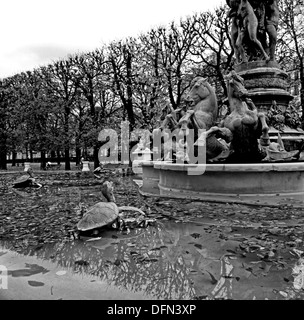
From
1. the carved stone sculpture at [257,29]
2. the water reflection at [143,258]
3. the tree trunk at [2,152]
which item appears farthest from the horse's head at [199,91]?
the tree trunk at [2,152]

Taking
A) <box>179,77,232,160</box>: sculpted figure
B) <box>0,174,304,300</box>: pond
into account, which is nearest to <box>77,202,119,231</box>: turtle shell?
<box>0,174,304,300</box>: pond

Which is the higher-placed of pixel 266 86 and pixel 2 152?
pixel 266 86

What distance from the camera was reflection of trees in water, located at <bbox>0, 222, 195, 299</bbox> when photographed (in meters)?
2.95

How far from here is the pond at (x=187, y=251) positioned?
292 cm

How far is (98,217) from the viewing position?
15.1 feet

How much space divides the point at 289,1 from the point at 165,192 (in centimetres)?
2114

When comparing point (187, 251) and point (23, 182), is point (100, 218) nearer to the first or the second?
point (187, 251)

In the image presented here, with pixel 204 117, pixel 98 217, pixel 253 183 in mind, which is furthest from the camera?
pixel 204 117

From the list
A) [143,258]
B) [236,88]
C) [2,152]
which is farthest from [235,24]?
[2,152]

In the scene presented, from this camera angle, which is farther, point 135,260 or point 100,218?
point 100,218

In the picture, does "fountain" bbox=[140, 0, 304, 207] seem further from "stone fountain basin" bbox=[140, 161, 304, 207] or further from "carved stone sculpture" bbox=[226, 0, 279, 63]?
"carved stone sculpture" bbox=[226, 0, 279, 63]

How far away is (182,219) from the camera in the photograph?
18.4ft

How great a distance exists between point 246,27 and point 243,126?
608 centimetres
